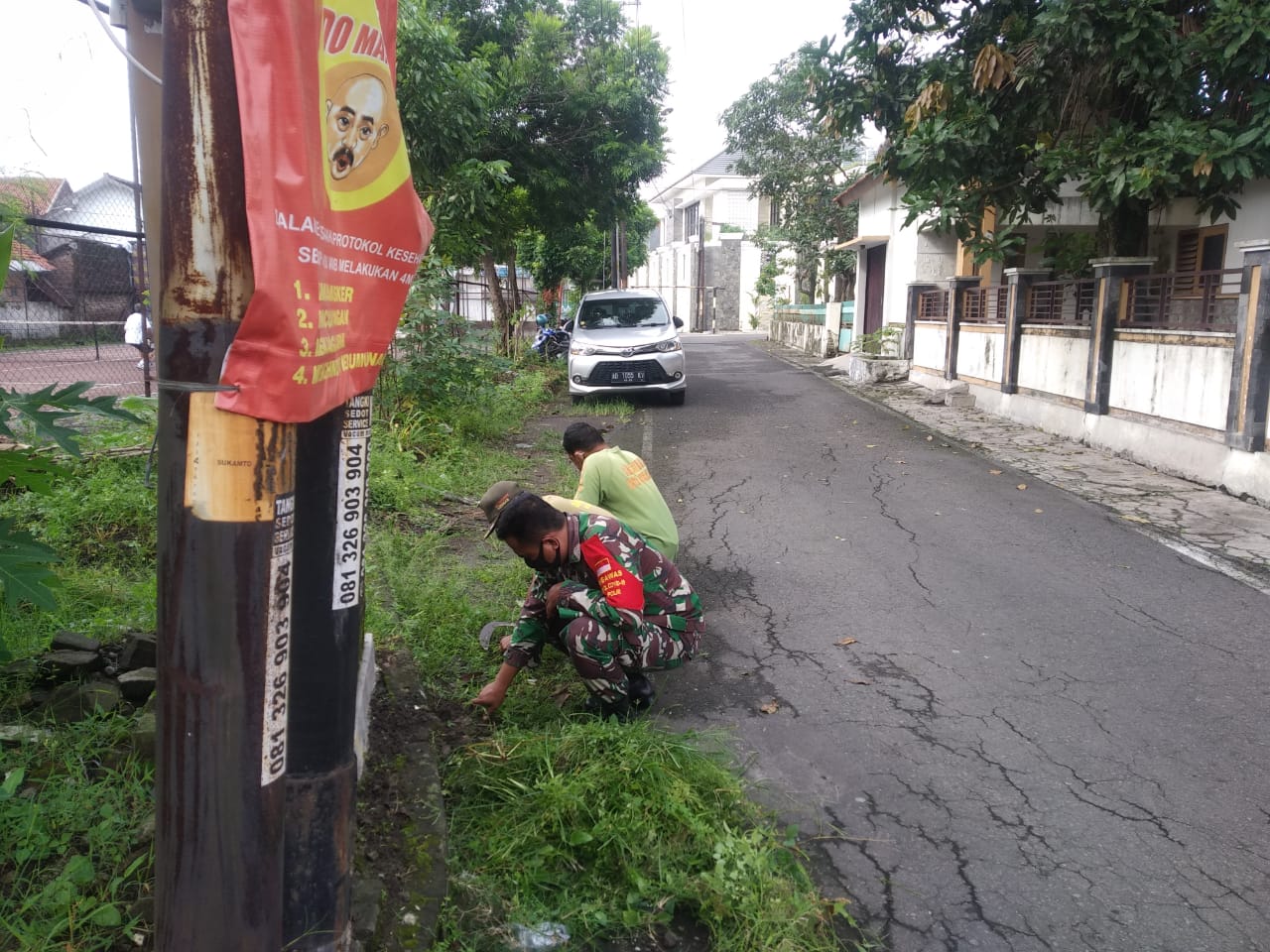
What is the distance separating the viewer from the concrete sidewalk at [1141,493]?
6.57 meters

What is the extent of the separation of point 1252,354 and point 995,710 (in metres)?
5.56

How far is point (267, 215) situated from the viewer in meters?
1.68

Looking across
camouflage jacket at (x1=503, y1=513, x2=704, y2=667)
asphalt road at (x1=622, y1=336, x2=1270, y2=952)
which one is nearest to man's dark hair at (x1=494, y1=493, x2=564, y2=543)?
camouflage jacket at (x1=503, y1=513, x2=704, y2=667)

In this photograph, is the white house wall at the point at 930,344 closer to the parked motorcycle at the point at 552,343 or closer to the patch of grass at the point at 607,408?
the patch of grass at the point at 607,408

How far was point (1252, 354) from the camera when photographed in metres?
7.93

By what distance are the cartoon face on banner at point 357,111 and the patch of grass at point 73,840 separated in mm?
1783

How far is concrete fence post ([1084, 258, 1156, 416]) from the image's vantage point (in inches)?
408

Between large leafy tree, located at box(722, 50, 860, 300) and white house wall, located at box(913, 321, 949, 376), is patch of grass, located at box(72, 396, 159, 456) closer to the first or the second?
white house wall, located at box(913, 321, 949, 376)

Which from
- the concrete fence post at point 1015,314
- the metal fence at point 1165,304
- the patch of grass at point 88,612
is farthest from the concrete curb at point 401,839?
the concrete fence post at point 1015,314

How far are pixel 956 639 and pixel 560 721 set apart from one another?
7.64ft

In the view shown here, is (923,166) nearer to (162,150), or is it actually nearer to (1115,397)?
(1115,397)

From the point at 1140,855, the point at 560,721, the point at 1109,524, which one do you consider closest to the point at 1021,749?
the point at 1140,855

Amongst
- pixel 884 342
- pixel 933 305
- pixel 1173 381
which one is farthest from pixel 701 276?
pixel 1173 381

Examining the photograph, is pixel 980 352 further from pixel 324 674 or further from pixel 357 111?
pixel 324 674
